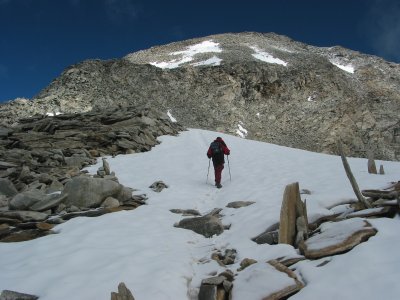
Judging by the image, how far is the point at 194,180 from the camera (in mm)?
15680

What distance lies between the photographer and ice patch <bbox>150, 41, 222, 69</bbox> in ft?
219

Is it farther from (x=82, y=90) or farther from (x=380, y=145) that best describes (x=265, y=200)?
(x=380, y=145)

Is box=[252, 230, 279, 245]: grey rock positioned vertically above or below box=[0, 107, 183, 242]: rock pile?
below

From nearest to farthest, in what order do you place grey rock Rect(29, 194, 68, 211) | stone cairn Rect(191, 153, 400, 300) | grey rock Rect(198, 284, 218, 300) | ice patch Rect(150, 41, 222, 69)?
grey rock Rect(198, 284, 218, 300) → stone cairn Rect(191, 153, 400, 300) → grey rock Rect(29, 194, 68, 211) → ice patch Rect(150, 41, 222, 69)

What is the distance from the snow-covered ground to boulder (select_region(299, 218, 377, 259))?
0.59 feet

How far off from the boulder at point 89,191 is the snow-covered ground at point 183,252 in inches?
35.6

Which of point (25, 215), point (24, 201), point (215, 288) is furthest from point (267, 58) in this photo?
point (215, 288)

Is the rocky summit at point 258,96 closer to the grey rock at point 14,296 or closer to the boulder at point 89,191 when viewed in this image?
the boulder at point 89,191

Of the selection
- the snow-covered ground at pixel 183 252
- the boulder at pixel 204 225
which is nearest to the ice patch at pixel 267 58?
the snow-covered ground at pixel 183 252

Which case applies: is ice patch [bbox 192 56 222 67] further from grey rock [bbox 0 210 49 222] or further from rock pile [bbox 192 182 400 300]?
rock pile [bbox 192 182 400 300]

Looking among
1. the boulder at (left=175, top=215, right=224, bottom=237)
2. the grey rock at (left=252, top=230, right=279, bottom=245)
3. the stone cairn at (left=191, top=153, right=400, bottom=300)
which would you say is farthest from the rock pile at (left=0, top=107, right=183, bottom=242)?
the grey rock at (left=252, top=230, right=279, bottom=245)

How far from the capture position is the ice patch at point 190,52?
219ft

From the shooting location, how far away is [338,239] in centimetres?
609

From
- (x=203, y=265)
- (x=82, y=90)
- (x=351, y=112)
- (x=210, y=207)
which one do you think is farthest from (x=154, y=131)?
(x=351, y=112)
